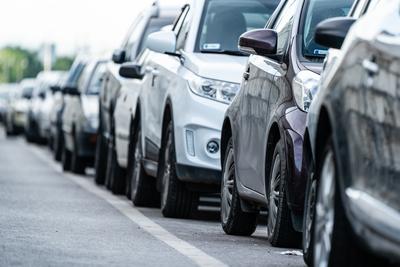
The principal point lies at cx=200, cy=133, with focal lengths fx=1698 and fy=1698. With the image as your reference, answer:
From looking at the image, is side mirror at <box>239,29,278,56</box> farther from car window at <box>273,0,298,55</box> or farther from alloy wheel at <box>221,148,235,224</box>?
alloy wheel at <box>221,148,235,224</box>

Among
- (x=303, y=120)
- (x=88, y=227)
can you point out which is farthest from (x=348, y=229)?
(x=88, y=227)

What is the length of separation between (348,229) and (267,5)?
7.61 meters

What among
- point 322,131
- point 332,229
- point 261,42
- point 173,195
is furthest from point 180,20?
point 332,229

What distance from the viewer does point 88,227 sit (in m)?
12.2

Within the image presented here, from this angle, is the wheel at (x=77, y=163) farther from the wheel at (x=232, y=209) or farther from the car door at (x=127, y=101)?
the wheel at (x=232, y=209)

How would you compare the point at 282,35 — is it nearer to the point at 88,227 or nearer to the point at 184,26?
the point at 88,227

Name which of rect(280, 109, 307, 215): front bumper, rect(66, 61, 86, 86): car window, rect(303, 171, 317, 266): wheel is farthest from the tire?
rect(66, 61, 86, 86): car window

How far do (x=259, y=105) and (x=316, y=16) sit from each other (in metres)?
0.72

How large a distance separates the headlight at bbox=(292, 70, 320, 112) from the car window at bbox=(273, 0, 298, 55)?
1.87ft

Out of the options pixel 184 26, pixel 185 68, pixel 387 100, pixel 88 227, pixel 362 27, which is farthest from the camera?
pixel 184 26

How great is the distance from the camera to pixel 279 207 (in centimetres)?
1043

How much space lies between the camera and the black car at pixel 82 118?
23.5m

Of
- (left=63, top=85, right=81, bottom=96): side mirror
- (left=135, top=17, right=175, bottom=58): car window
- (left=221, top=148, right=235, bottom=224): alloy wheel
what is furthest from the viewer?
(left=63, top=85, right=81, bottom=96): side mirror

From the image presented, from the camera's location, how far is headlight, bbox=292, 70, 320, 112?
409 inches
